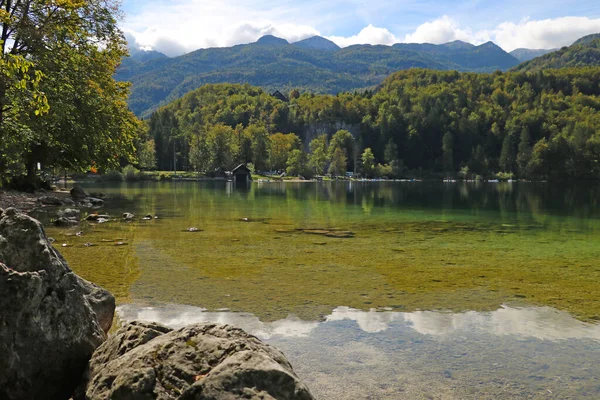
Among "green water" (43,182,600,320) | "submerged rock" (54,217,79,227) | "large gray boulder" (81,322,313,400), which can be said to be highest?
"large gray boulder" (81,322,313,400)

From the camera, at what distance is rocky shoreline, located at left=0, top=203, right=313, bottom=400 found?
16.8 ft

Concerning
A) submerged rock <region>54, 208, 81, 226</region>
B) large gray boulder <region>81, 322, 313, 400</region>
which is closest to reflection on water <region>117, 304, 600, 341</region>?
large gray boulder <region>81, 322, 313, 400</region>

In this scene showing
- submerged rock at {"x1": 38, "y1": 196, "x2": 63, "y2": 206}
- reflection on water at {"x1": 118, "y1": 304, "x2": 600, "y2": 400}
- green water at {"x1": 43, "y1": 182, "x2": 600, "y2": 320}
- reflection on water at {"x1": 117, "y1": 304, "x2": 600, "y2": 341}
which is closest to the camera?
reflection on water at {"x1": 118, "y1": 304, "x2": 600, "y2": 400}

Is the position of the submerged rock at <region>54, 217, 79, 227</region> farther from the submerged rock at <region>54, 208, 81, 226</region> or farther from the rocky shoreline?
the rocky shoreline

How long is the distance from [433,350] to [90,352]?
6.34 meters

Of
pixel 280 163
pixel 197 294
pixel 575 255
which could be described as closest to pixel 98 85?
pixel 197 294

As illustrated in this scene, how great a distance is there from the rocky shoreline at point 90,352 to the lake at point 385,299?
295cm

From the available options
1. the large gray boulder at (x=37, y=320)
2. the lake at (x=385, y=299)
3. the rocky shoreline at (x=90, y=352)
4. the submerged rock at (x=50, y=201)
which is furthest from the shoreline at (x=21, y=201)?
the rocky shoreline at (x=90, y=352)

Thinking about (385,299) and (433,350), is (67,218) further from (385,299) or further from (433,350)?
(433,350)

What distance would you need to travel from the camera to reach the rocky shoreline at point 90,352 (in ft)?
16.8

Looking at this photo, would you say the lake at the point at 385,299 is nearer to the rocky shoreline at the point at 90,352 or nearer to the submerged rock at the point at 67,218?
the submerged rock at the point at 67,218

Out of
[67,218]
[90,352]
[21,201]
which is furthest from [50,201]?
[90,352]

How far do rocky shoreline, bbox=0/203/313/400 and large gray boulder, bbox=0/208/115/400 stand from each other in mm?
12

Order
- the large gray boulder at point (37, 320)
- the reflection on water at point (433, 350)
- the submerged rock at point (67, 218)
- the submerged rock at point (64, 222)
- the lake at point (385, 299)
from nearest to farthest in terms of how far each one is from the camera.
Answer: the large gray boulder at point (37, 320), the reflection on water at point (433, 350), the lake at point (385, 299), the submerged rock at point (64, 222), the submerged rock at point (67, 218)
